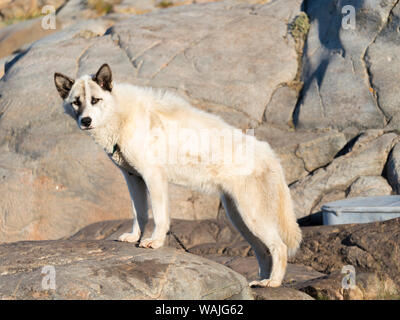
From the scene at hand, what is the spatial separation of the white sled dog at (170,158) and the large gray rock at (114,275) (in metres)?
0.46

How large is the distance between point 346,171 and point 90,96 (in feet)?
22.1

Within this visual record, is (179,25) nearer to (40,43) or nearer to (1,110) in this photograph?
(40,43)

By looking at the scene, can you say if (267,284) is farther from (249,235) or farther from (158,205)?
(158,205)

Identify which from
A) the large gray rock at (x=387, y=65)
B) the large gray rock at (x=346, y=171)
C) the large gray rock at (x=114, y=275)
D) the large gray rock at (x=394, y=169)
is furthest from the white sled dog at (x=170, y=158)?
the large gray rock at (x=387, y=65)

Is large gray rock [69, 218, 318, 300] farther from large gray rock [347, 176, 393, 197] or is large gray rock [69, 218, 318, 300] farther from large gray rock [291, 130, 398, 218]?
large gray rock [347, 176, 393, 197]

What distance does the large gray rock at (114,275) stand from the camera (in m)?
4.67

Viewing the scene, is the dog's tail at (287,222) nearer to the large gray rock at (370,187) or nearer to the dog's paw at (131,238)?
the dog's paw at (131,238)

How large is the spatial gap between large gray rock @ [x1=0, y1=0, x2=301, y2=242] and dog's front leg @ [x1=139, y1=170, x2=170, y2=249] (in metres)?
5.84

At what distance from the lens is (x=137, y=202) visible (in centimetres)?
611

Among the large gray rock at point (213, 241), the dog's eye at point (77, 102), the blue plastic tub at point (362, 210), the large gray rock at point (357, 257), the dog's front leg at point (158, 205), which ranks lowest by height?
the large gray rock at point (213, 241)

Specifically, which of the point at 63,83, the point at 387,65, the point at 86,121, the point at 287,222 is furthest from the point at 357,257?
the point at 387,65

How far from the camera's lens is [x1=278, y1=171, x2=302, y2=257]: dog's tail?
6.17 meters

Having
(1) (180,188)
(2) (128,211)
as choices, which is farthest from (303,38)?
(2) (128,211)
